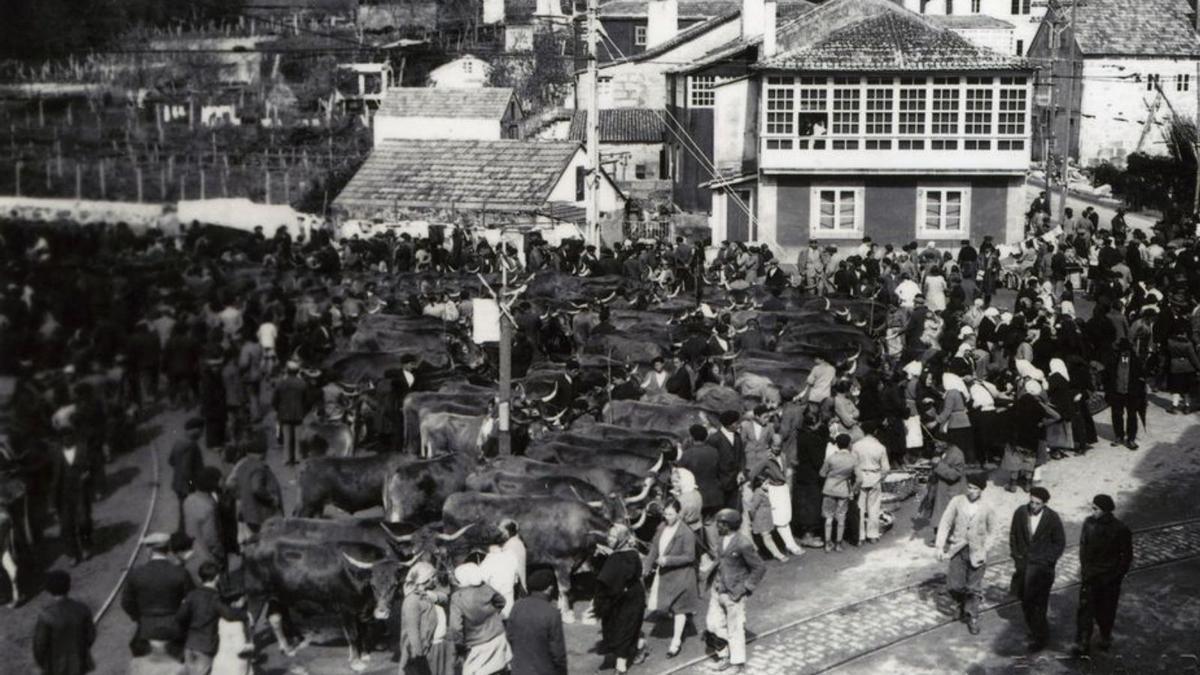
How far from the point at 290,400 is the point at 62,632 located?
18.2 feet

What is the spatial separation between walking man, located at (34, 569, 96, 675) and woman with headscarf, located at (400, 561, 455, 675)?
4.94 metres

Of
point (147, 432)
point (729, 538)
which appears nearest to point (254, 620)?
point (729, 538)

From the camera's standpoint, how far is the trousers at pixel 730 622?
17.0 m

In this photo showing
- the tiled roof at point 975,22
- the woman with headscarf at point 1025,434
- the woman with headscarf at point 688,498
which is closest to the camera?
the woman with headscarf at point 688,498

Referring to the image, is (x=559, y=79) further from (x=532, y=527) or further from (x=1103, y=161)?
(x=532, y=527)

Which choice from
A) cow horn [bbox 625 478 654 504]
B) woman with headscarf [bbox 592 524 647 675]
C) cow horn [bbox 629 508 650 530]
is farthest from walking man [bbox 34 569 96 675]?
cow horn [bbox 625 478 654 504]

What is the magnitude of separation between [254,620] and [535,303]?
740 inches

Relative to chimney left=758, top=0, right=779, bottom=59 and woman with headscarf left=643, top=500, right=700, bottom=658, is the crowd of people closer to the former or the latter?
woman with headscarf left=643, top=500, right=700, bottom=658

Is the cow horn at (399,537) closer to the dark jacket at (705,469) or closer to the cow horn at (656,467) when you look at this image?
the dark jacket at (705,469)

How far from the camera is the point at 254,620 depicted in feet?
57.9

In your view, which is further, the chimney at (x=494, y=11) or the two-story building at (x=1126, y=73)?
the two-story building at (x=1126, y=73)

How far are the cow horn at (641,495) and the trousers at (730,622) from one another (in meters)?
3.68

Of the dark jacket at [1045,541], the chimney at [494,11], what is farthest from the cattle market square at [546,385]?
the chimney at [494,11]

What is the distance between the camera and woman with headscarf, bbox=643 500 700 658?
57.1 ft
